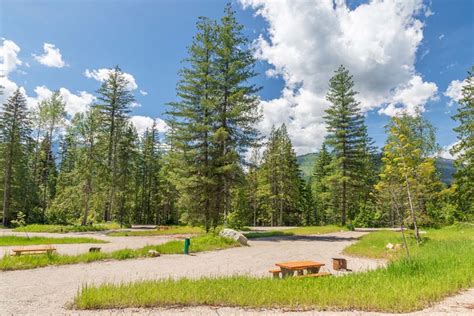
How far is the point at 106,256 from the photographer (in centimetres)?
1213

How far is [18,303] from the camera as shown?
638cm

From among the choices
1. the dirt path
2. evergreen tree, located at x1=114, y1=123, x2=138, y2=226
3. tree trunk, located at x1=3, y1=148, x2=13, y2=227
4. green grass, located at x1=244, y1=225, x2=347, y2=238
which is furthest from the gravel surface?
tree trunk, located at x1=3, y1=148, x2=13, y2=227

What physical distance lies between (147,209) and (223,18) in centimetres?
3812

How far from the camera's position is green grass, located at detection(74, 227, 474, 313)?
599 centimetres

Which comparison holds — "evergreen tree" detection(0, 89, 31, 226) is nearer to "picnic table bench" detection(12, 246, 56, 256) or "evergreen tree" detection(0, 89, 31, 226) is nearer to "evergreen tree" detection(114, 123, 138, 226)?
"evergreen tree" detection(114, 123, 138, 226)

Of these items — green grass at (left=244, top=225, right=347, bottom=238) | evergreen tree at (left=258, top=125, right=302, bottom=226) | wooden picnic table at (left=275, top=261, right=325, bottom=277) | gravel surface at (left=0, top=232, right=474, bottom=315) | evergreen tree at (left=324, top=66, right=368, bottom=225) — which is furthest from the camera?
evergreen tree at (left=258, top=125, right=302, bottom=226)

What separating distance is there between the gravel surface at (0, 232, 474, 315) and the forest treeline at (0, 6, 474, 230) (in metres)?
5.03

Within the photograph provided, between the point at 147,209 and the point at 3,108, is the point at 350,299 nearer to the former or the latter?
the point at 3,108

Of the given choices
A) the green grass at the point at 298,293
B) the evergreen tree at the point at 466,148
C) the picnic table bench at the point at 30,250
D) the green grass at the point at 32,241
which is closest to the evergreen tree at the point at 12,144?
the green grass at the point at 32,241

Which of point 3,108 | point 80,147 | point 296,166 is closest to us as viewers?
point 80,147

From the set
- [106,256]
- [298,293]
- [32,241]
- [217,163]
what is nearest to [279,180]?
[217,163]

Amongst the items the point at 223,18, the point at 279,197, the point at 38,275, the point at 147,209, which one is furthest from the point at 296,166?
the point at 38,275

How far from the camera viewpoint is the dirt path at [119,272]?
6.58 metres

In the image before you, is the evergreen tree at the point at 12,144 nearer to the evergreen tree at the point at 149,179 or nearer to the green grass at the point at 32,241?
the evergreen tree at the point at 149,179
